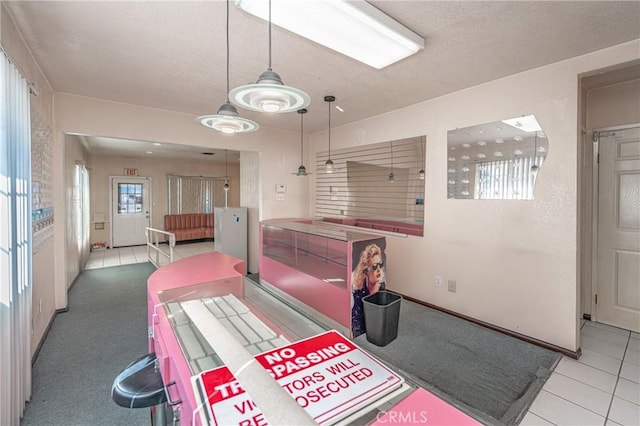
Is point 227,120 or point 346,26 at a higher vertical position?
point 346,26

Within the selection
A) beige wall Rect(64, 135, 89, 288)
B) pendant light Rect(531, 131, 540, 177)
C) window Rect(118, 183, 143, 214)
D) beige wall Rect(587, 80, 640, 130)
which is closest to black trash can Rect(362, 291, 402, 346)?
pendant light Rect(531, 131, 540, 177)

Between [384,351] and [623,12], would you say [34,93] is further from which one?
[623,12]

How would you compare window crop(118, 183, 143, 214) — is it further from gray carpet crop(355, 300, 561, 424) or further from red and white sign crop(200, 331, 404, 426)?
red and white sign crop(200, 331, 404, 426)

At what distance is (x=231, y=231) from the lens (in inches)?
220

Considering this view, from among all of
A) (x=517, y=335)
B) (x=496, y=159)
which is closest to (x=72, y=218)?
(x=496, y=159)

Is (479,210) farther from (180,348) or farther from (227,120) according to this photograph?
(180,348)

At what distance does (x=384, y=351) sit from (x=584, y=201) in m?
3.08

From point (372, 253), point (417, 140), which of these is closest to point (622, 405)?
point (372, 253)

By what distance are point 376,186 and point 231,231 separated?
2.93m

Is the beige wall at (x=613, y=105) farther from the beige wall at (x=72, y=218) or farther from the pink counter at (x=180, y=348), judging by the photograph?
the beige wall at (x=72, y=218)

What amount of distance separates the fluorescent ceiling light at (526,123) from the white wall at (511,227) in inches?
2.1

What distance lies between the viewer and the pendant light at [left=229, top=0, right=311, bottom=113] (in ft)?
4.35

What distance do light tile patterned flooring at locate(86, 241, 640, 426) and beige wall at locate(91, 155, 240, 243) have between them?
947cm

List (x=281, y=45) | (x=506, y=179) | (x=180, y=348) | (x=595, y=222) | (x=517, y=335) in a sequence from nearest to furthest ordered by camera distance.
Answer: (x=180, y=348)
(x=281, y=45)
(x=517, y=335)
(x=506, y=179)
(x=595, y=222)
